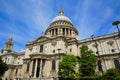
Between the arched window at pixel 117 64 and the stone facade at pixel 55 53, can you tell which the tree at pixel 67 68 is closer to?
the stone facade at pixel 55 53

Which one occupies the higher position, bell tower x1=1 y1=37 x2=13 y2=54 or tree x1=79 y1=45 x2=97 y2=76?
bell tower x1=1 y1=37 x2=13 y2=54

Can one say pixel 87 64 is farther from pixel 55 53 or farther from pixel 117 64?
pixel 55 53

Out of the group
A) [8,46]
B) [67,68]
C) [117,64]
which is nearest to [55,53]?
[67,68]

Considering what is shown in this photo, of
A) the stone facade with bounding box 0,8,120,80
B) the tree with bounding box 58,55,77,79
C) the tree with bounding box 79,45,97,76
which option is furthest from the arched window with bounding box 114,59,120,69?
the tree with bounding box 58,55,77,79

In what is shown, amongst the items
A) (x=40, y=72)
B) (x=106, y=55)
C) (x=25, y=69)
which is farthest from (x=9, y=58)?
(x=106, y=55)

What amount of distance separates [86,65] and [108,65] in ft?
26.0

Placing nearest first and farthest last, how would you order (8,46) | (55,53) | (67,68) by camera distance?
(67,68), (55,53), (8,46)

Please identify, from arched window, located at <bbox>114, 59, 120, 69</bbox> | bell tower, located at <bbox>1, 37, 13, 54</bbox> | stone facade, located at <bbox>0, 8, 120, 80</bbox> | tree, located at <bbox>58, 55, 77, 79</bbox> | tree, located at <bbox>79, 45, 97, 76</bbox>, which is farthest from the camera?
bell tower, located at <bbox>1, 37, 13, 54</bbox>

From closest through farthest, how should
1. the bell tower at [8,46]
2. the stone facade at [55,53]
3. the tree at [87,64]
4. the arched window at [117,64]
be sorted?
the tree at [87,64]
the arched window at [117,64]
the stone facade at [55,53]
the bell tower at [8,46]

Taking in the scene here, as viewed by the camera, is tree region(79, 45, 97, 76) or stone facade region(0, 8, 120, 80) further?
stone facade region(0, 8, 120, 80)

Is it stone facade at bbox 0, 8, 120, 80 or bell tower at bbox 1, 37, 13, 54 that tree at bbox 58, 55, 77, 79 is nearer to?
stone facade at bbox 0, 8, 120, 80

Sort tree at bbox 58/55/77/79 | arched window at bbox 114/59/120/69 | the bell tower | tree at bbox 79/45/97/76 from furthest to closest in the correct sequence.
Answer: the bell tower, arched window at bbox 114/59/120/69, tree at bbox 79/45/97/76, tree at bbox 58/55/77/79

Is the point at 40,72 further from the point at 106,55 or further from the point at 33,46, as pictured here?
the point at 106,55

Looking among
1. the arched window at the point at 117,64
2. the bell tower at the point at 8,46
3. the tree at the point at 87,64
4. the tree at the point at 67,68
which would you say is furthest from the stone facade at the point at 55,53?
the bell tower at the point at 8,46
